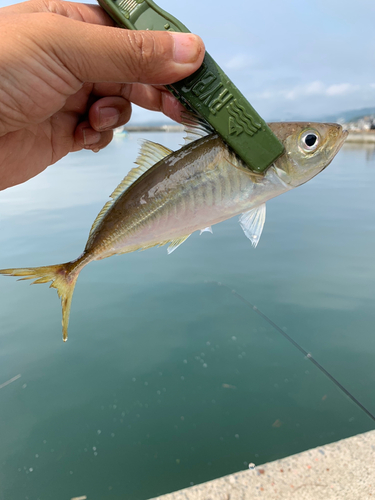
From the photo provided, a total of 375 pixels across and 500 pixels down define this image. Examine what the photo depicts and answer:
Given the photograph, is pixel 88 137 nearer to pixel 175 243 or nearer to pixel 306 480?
pixel 175 243

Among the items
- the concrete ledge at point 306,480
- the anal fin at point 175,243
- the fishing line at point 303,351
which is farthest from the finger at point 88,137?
the fishing line at point 303,351

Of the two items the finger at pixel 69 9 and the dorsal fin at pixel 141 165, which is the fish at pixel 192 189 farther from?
the finger at pixel 69 9

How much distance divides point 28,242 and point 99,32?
496 cm

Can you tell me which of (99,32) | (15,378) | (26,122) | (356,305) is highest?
(99,32)

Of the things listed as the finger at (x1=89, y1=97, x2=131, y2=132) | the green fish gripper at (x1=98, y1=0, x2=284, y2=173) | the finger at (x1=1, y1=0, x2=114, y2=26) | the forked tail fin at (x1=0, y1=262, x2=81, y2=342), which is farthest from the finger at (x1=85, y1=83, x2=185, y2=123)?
the forked tail fin at (x1=0, y1=262, x2=81, y2=342)

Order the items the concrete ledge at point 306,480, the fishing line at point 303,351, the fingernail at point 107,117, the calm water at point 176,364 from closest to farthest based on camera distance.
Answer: the concrete ledge at point 306,480, the fingernail at point 107,117, the calm water at point 176,364, the fishing line at point 303,351

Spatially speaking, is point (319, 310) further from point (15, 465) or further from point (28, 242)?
point (28, 242)

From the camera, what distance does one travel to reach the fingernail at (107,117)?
2.17 m

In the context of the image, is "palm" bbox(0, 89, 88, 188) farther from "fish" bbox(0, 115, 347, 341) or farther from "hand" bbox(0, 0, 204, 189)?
"fish" bbox(0, 115, 347, 341)

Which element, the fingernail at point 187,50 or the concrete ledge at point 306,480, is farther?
the concrete ledge at point 306,480

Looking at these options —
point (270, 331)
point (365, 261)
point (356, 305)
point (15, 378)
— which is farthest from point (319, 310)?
point (15, 378)

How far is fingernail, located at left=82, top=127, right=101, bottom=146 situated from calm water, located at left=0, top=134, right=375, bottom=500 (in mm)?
874

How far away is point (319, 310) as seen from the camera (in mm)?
3967

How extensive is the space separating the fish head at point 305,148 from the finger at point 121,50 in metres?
0.44
